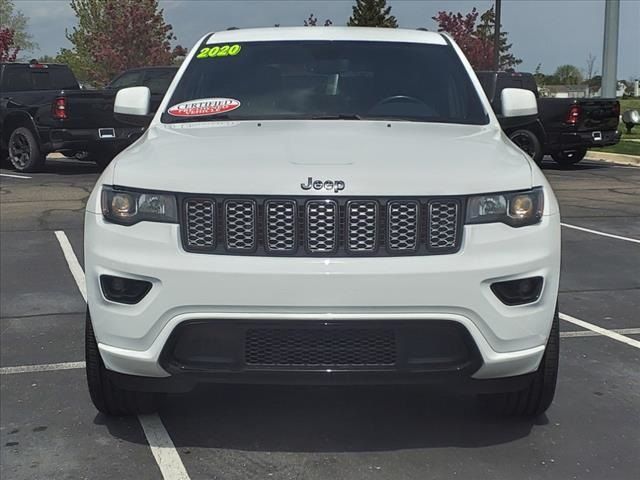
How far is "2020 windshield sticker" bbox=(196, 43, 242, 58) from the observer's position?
447 centimetres

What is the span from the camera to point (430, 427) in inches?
141

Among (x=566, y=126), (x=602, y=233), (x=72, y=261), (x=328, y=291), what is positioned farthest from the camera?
(x=566, y=126)

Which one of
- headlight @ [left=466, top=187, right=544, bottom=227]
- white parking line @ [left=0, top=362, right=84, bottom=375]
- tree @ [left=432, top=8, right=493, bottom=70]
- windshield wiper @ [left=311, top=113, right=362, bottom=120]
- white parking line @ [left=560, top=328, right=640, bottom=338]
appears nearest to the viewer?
headlight @ [left=466, top=187, right=544, bottom=227]

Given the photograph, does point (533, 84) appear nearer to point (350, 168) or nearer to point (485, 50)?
point (350, 168)

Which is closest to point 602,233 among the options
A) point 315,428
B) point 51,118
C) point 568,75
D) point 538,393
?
point 538,393

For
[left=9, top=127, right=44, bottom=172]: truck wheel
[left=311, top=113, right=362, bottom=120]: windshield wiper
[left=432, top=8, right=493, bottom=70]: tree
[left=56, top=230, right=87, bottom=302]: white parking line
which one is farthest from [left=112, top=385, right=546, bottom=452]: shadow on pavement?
[left=432, top=8, right=493, bottom=70]: tree

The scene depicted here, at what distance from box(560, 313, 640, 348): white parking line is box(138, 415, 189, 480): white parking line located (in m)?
2.84

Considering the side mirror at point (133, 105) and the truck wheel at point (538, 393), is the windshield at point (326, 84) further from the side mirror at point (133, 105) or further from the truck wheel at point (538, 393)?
the truck wheel at point (538, 393)

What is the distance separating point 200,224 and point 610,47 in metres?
20.5

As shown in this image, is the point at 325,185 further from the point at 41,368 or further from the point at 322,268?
the point at 41,368

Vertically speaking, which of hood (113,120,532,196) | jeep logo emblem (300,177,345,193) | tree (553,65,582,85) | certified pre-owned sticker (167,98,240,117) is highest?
certified pre-owned sticker (167,98,240,117)

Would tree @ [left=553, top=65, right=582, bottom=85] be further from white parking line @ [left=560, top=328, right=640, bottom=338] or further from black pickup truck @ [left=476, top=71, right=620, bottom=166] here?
white parking line @ [left=560, top=328, right=640, bottom=338]

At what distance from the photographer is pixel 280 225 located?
115 inches

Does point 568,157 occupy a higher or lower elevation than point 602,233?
lower
